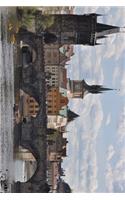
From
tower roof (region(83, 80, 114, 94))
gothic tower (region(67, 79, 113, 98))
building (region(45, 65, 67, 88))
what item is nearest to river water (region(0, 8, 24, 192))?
tower roof (region(83, 80, 114, 94))

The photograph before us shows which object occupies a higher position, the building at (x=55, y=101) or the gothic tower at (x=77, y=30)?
the gothic tower at (x=77, y=30)

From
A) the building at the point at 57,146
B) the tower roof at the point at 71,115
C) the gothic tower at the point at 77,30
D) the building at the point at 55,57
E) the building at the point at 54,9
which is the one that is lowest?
the building at the point at 57,146

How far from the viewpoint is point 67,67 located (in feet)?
71.1

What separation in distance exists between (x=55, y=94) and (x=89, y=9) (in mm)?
7092

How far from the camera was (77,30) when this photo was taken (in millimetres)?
17719

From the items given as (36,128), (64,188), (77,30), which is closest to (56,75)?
(36,128)

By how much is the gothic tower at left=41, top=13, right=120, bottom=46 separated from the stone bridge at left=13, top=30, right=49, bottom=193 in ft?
1.44

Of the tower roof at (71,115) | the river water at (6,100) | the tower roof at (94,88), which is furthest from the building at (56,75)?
the river water at (6,100)

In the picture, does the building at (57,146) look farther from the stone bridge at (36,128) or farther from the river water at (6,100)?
the river water at (6,100)

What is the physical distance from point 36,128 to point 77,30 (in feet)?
7.06

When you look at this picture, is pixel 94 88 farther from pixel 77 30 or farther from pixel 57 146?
pixel 77 30

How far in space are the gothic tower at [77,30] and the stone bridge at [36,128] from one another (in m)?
0.44

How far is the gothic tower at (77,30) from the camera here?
56.1 ft
